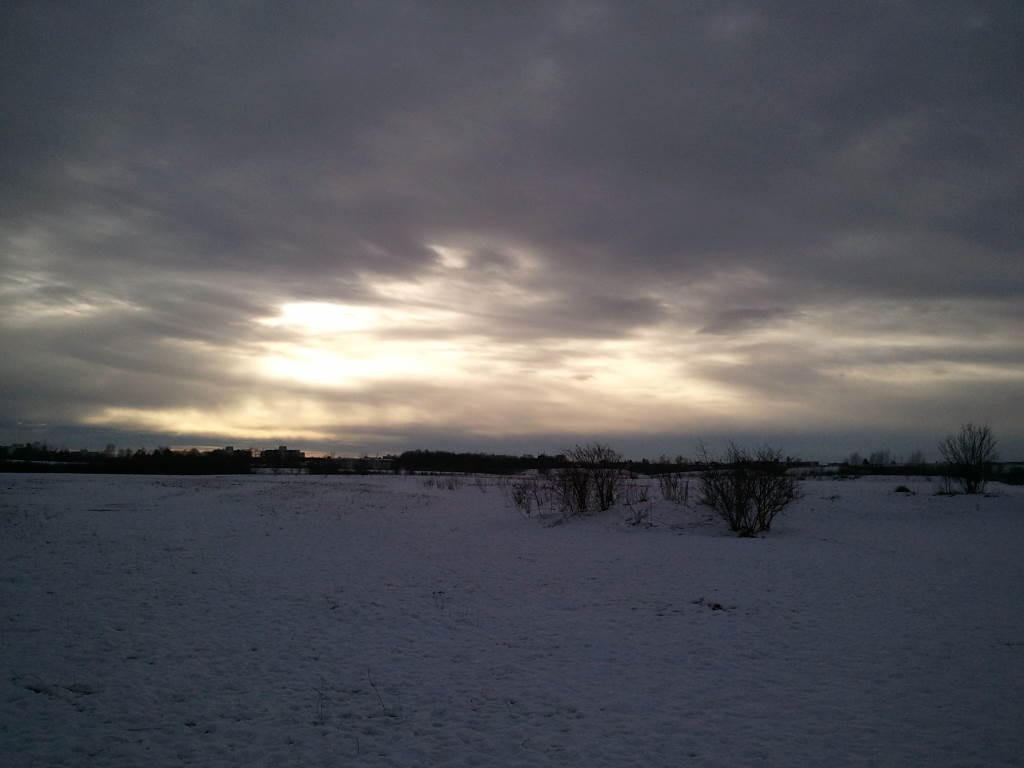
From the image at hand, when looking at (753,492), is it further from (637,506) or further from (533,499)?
(533,499)

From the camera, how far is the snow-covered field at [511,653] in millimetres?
7500

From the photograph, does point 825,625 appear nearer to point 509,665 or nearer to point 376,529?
point 509,665

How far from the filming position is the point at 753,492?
26719 mm

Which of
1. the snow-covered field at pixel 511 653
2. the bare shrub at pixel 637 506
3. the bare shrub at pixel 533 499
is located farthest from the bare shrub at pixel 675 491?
the snow-covered field at pixel 511 653

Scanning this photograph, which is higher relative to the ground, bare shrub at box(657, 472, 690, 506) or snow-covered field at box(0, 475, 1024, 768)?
bare shrub at box(657, 472, 690, 506)

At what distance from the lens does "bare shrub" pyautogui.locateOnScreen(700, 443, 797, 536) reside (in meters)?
26.6

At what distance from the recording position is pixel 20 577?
1656cm

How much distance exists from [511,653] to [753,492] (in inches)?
738

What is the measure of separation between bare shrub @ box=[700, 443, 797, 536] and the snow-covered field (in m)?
2.65

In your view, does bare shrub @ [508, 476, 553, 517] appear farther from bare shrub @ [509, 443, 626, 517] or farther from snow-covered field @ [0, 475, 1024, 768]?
snow-covered field @ [0, 475, 1024, 768]

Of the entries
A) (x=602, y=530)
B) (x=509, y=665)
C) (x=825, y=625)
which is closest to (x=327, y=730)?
(x=509, y=665)

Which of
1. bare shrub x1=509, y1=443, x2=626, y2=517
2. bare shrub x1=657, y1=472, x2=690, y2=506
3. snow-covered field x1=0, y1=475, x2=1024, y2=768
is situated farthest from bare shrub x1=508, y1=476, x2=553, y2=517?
snow-covered field x1=0, y1=475, x2=1024, y2=768

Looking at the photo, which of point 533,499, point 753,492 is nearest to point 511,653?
point 753,492

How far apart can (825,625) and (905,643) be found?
1.60m
